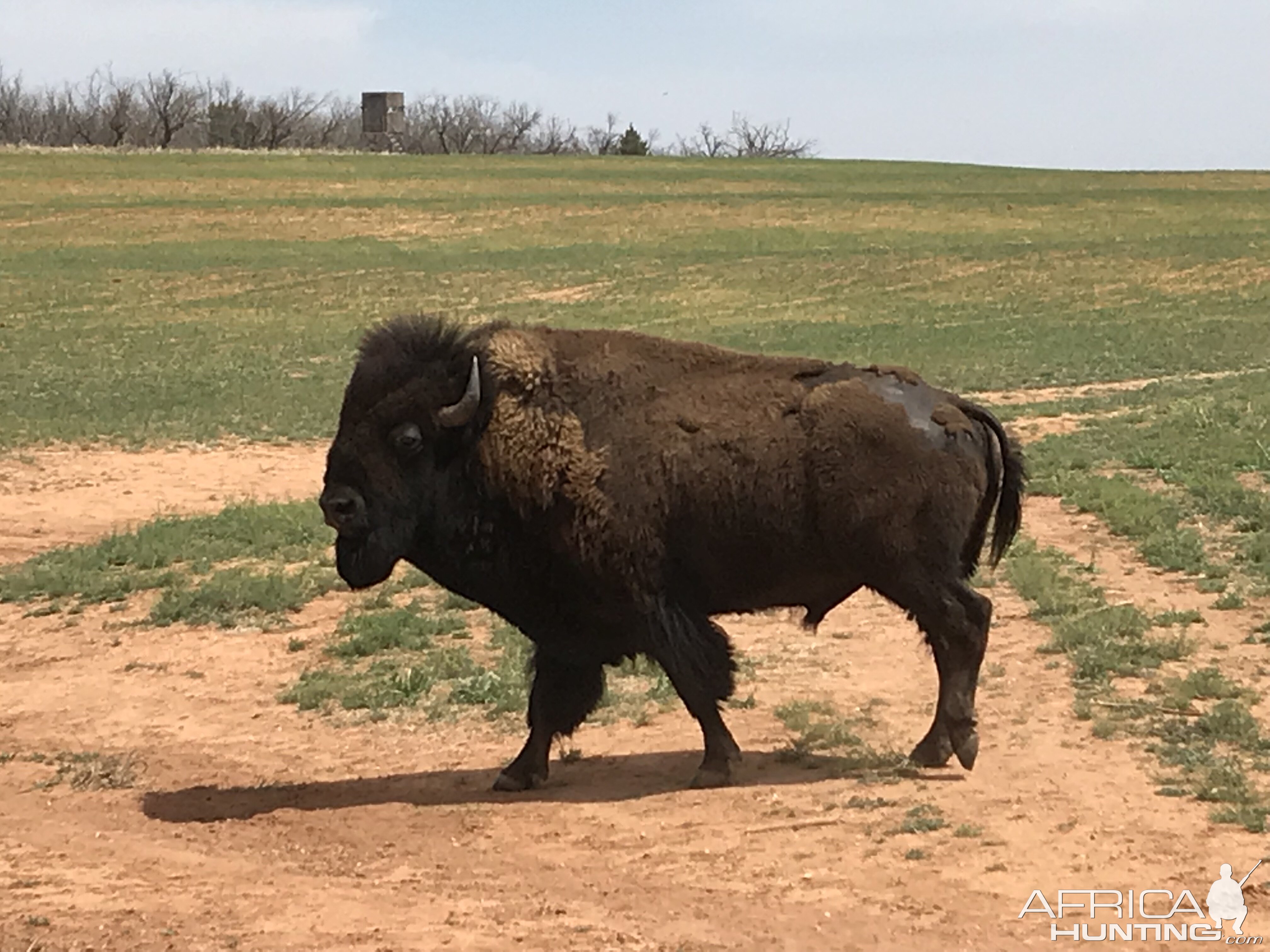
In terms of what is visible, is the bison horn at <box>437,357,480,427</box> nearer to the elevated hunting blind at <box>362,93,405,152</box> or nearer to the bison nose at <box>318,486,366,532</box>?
the bison nose at <box>318,486,366,532</box>

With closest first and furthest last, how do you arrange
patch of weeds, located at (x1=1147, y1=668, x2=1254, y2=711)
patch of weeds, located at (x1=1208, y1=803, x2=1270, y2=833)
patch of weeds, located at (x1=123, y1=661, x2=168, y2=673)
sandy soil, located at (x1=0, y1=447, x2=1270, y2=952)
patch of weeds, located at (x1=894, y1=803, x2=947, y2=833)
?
sandy soil, located at (x1=0, y1=447, x2=1270, y2=952) → patch of weeds, located at (x1=1208, y1=803, x2=1270, y2=833) → patch of weeds, located at (x1=894, y1=803, x2=947, y2=833) → patch of weeds, located at (x1=1147, y1=668, x2=1254, y2=711) → patch of weeds, located at (x1=123, y1=661, x2=168, y2=673)

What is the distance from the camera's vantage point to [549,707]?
805 centimetres

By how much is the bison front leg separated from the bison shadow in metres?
0.11

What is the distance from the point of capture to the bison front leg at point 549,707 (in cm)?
789

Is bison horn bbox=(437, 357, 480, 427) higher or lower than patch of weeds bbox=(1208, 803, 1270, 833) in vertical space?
higher

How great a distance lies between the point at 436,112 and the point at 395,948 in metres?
122

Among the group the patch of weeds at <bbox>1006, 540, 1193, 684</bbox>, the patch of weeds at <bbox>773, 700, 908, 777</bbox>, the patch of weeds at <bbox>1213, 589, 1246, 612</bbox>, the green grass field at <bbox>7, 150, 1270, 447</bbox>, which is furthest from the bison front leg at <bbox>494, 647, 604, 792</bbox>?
the green grass field at <bbox>7, 150, 1270, 447</bbox>

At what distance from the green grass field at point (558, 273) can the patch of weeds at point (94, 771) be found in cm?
1088

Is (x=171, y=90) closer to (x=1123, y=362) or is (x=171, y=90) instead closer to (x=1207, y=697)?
(x=1123, y=362)

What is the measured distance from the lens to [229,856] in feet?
22.4

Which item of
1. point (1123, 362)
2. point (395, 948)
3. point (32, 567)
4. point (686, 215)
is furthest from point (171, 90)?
point (395, 948)

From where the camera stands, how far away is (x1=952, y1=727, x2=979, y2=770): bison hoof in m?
7.56

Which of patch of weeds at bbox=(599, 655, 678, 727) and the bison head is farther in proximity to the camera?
patch of weeds at bbox=(599, 655, 678, 727)

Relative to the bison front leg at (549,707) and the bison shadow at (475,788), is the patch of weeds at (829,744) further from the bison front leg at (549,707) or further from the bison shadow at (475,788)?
the bison front leg at (549,707)
